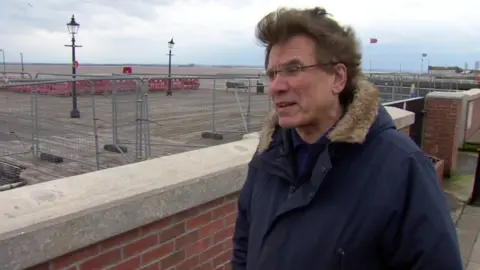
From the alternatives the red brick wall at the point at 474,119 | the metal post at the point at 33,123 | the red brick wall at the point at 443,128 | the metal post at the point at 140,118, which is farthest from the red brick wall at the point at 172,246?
the red brick wall at the point at 474,119

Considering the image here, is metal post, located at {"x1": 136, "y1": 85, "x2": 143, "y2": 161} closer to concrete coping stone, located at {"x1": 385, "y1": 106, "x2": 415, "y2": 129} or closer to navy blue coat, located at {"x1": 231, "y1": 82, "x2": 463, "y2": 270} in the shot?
concrete coping stone, located at {"x1": 385, "y1": 106, "x2": 415, "y2": 129}

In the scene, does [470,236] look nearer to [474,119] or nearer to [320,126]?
[320,126]

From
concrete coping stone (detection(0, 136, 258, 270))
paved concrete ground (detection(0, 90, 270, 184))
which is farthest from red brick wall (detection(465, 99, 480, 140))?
concrete coping stone (detection(0, 136, 258, 270))

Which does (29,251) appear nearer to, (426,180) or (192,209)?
(192,209)

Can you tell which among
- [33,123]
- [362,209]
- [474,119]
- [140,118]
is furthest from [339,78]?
[474,119]

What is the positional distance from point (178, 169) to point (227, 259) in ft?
2.66

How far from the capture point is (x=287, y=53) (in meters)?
1.71

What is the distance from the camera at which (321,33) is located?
1.67 metres

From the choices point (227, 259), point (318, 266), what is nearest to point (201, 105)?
point (227, 259)

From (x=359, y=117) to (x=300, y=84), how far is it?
0.26 metres

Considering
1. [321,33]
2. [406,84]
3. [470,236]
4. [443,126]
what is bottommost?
[470,236]

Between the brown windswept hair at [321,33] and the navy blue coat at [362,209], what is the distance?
0.11 m

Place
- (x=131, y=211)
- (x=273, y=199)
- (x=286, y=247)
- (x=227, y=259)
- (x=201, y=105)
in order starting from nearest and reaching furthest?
(x=286, y=247), (x=273, y=199), (x=131, y=211), (x=227, y=259), (x=201, y=105)

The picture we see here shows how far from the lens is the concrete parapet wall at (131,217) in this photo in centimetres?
188
